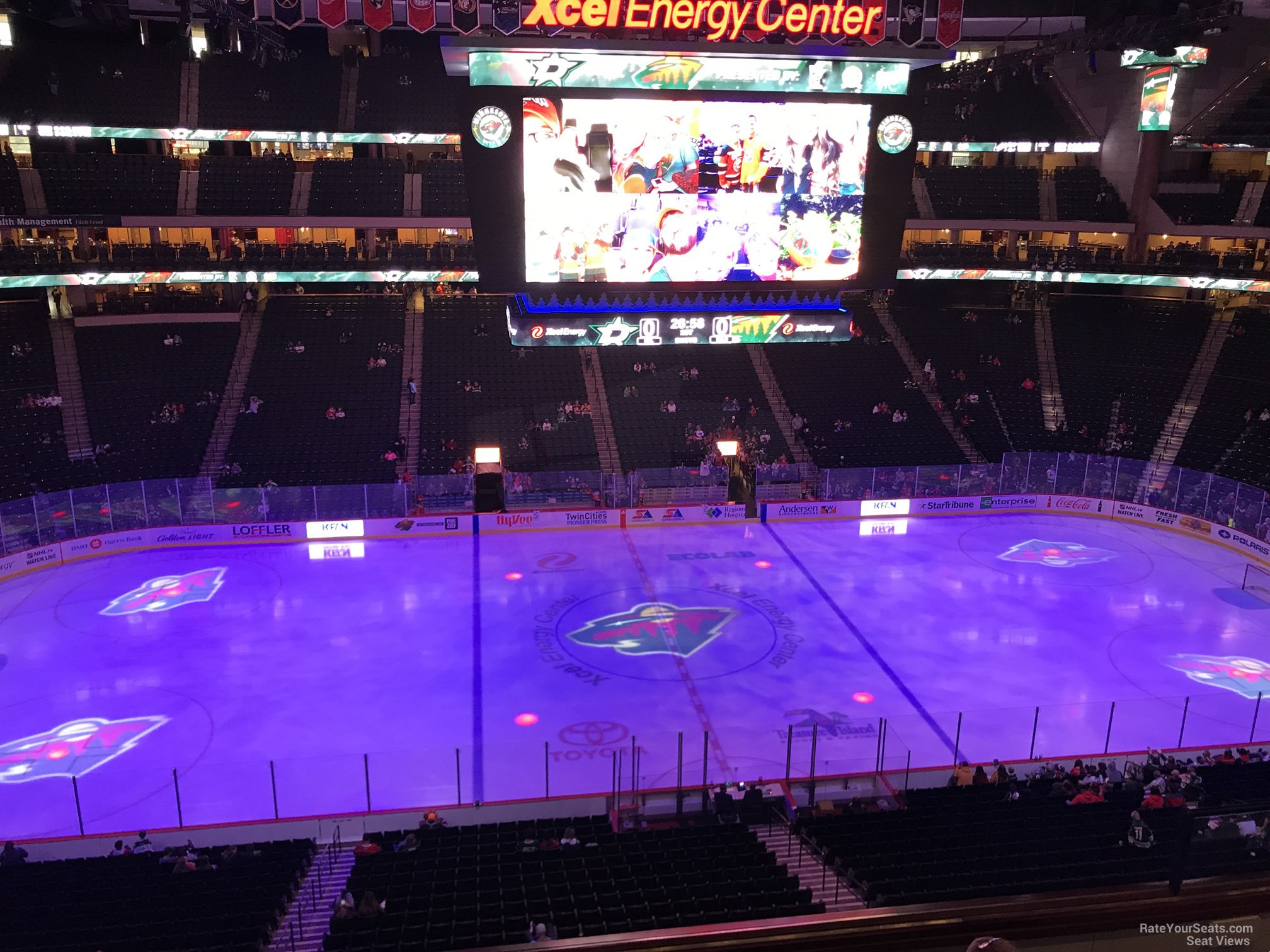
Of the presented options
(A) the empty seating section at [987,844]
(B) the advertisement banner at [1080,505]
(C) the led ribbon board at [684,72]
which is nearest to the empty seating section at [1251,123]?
(B) the advertisement banner at [1080,505]

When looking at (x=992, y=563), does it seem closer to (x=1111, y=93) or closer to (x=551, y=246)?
(x=551, y=246)

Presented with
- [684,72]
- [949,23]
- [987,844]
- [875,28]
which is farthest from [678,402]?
[987,844]

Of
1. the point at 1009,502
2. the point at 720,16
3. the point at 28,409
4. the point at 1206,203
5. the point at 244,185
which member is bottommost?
the point at 1009,502

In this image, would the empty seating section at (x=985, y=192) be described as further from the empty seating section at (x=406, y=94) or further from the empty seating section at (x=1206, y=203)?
the empty seating section at (x=406, y=94)

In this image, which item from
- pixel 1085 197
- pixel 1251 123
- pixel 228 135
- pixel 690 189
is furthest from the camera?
pixel 1085 197

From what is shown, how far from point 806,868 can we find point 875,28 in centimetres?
1617

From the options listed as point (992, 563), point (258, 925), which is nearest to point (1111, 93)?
point (992, 563)

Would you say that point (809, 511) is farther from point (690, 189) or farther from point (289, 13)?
point (289, 13)

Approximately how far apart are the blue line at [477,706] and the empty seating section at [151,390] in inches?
497

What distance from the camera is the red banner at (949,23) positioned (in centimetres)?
2411

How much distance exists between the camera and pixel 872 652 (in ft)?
75.9

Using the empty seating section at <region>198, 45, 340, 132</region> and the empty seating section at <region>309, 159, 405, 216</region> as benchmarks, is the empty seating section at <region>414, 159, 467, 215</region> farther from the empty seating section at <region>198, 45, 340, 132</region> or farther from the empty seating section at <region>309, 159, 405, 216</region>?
the empty seating section at <region>198, 45, 340, 132</region>

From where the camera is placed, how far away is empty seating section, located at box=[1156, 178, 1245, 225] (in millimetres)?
39906

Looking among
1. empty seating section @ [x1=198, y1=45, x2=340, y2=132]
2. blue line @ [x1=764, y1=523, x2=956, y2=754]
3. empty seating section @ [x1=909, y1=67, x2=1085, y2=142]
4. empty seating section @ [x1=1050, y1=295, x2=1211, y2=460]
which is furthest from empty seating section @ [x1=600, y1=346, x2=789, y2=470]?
empty seating section @ [x1=198, y1=45, x2=340, y2=132]
